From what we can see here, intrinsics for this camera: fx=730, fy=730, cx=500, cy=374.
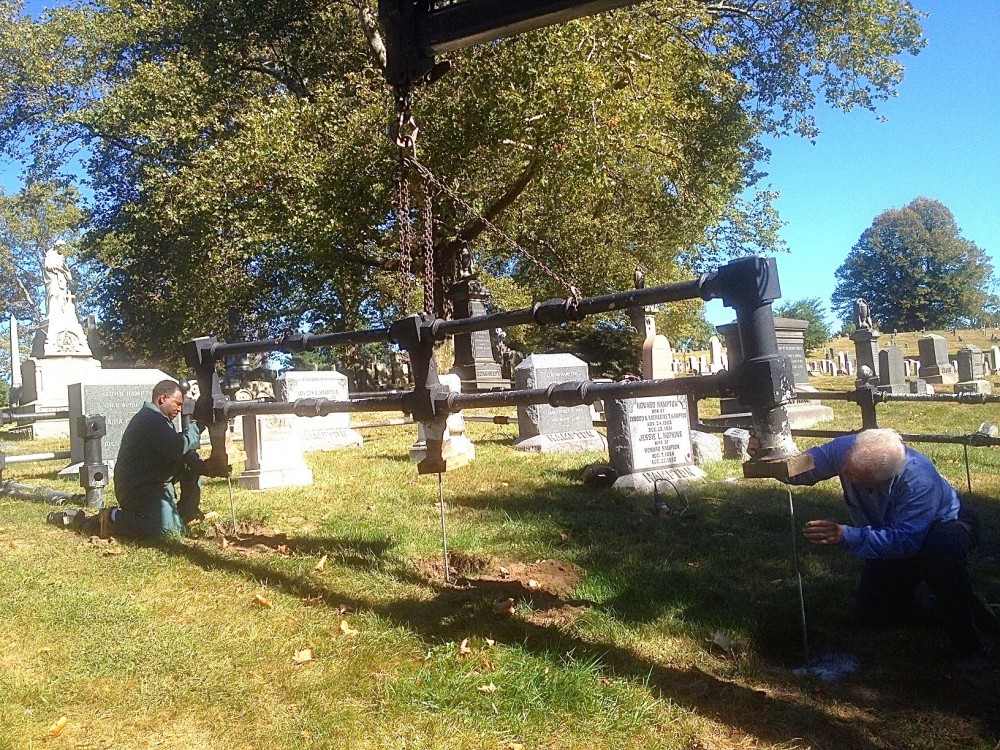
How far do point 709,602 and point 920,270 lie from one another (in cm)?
7363

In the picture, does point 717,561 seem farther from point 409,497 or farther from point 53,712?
point 53,712

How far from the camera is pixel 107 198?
2338 cm

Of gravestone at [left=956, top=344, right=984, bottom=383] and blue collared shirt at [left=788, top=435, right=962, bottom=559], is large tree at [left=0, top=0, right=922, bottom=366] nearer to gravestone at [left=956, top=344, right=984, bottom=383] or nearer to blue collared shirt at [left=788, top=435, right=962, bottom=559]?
gravestone at [left=956, top=344, right=984, bottom=383]

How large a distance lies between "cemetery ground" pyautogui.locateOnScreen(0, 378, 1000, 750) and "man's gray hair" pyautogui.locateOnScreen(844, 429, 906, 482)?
910 millimetres

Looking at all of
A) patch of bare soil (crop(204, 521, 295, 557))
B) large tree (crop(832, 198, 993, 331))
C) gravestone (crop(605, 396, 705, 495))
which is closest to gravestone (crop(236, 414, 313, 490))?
patch of bare soil (crop(204, 521, 295, 557))

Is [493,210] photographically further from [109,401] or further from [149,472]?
[149,472]

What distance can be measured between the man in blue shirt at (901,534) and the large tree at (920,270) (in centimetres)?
6961

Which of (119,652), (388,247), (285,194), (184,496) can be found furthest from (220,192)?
(119,652)

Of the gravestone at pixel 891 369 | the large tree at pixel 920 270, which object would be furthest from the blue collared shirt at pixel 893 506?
the large tree at pixel 920 270

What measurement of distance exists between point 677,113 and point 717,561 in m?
15.3

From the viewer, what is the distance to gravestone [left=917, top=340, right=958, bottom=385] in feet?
87.1

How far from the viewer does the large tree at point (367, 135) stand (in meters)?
16.2

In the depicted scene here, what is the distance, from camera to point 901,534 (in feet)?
11.8

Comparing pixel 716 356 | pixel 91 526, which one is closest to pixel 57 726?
pixel 91 526
